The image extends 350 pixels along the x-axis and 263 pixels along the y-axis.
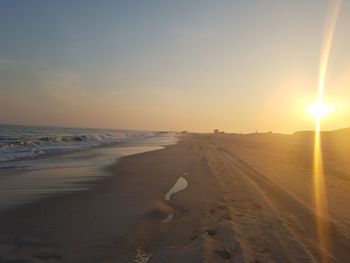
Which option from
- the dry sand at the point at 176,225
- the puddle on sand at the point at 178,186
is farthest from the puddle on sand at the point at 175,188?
the dry sand at the point at 176,225

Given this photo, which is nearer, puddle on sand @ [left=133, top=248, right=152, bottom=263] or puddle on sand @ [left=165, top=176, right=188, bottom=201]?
puddle on sand @ [left=133, top=248, right=152, bottom=263]

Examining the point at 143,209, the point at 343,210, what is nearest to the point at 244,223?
the point at 143,209

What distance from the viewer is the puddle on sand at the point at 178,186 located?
10.7m

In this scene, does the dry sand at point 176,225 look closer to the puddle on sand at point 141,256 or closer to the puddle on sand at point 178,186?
the puddle on sand at point 141,256

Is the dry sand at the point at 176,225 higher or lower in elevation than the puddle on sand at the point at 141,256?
higher

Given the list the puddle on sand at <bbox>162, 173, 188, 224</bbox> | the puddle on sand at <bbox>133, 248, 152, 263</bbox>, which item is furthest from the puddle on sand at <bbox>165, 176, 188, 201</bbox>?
the puddle on sand at <bbox>133, 248, 152, 263</bbox>

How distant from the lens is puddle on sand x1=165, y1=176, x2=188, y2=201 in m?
10.7

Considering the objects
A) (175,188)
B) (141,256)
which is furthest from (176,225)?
(175,188)

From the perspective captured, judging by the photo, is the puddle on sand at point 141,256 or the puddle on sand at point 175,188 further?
the puddle on sand at point 175,188

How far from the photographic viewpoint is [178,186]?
12.4 metres

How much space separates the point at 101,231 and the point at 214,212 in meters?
2.88

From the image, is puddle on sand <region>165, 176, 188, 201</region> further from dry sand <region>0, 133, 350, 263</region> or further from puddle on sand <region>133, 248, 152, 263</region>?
puddle on sand <region>133, 248, 152, 263</region>

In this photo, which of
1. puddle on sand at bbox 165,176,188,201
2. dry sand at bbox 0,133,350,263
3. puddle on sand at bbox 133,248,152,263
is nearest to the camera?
puddle on sand at bbox 133,248,152,263

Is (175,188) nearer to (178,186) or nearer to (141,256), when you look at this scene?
(178,186)
